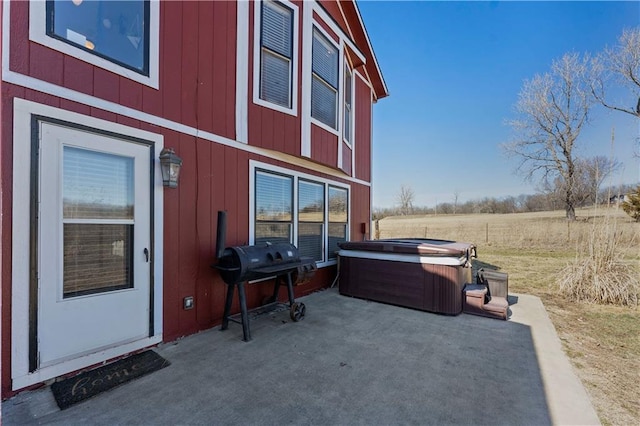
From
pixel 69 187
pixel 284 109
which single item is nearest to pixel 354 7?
pixel 284 109

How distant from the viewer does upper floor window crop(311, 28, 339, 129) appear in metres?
4.98

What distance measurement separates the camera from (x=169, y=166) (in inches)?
114

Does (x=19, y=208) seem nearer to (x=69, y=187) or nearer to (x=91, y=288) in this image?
(x=69, y=187)

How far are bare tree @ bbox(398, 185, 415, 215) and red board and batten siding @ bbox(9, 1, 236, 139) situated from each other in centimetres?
4163

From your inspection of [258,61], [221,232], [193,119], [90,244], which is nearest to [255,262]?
[221,232]

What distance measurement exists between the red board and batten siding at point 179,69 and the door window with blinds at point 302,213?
1082 mm

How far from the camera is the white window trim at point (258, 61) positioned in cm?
396

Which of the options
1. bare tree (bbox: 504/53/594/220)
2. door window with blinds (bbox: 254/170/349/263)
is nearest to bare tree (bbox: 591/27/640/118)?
Result: bare tree (bbox: 504/53/594/220)

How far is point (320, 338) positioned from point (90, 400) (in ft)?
6.86

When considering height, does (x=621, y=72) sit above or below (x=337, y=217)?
above

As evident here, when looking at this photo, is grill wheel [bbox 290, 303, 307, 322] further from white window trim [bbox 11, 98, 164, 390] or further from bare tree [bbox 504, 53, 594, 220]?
bare tree [bbox 504, 53, 594, 220]

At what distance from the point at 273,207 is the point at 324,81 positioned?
8.70 feet

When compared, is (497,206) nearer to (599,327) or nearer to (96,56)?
(599,327)

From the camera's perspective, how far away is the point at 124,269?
2699 millimetres
